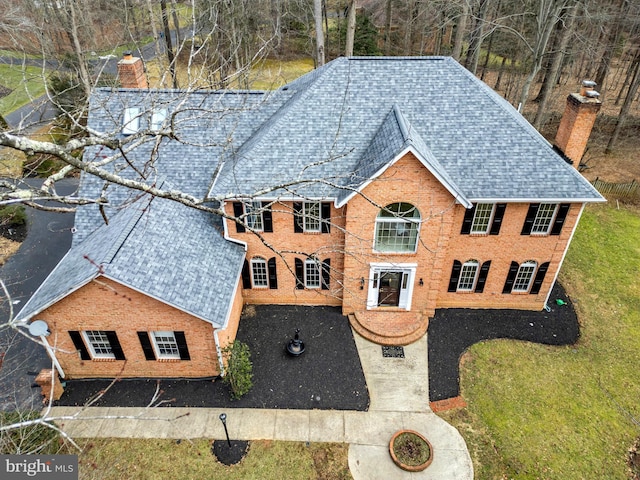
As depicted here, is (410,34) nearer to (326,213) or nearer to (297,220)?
(326,213)

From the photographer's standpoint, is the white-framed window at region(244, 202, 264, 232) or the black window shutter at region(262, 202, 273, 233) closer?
the white-framed window at region(244, 202, 264, 232)

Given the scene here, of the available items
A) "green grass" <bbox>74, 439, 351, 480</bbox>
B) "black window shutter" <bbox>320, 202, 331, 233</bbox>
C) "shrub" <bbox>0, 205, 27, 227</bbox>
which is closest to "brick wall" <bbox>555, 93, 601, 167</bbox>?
"black window shutter" <bbox>320, 202, 331, 233</bbox>

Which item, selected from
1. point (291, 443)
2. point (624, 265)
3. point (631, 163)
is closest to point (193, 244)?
point (291, 443)

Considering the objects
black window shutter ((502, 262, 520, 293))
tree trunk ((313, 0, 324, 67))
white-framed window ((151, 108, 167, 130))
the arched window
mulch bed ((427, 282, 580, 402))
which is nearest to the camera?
the arched window

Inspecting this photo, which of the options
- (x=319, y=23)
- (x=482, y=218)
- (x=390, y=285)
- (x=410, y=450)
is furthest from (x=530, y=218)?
(x=319, y=23)

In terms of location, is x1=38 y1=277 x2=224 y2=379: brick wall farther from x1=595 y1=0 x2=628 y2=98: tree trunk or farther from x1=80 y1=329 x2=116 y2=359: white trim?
x1=595 y1=0 x2=628 y2=98: tree trunk

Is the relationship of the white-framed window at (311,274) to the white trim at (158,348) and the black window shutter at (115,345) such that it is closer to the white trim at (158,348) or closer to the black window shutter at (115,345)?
the white trim at (158,348)

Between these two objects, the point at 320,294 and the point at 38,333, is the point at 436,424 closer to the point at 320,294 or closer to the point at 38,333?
the point at 320,294

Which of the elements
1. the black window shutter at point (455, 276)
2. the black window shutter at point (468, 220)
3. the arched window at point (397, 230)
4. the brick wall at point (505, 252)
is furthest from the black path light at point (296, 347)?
the black window shutter at point (468, 220)
